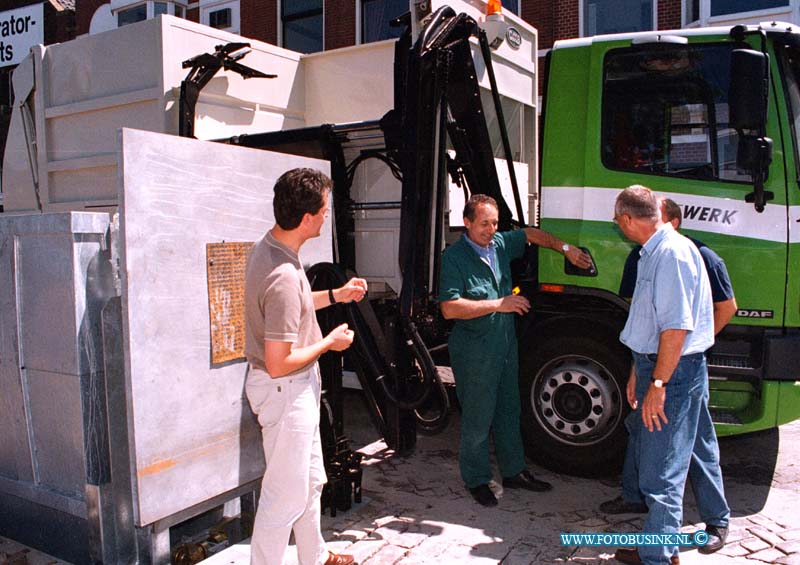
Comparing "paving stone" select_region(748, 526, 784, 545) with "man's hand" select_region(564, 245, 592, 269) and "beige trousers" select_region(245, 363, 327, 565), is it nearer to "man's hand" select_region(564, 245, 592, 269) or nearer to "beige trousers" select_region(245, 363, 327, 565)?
"man's hand" select_region(564, 245, 592, 269)

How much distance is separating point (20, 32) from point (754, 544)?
22582 mm

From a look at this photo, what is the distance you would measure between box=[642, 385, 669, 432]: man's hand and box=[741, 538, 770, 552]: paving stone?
1033 millimetres

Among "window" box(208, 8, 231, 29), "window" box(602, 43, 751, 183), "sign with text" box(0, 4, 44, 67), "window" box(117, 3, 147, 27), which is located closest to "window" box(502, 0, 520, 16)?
"window" box(208, 8, 231, 29)

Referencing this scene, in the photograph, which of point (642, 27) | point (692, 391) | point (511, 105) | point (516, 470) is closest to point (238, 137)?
point (511, 105)

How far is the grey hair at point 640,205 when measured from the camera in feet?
11.1

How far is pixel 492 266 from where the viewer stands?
4.43 metres

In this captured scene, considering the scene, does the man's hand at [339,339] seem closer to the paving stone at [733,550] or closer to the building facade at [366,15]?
the paving stone at [733,550]

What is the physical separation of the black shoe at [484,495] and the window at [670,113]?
210 centimetres

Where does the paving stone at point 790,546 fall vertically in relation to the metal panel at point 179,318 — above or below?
below

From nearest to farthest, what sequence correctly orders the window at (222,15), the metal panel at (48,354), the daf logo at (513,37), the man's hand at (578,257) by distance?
1. the metal panel at (48,354)
2. the man's hand at (578,257)
3. the daf logo at (513,37)
4. the window at (222,15)

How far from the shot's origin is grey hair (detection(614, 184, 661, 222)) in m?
3.38

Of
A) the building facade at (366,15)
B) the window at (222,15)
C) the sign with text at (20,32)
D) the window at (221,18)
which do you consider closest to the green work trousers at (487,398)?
the building facade at (366,15)

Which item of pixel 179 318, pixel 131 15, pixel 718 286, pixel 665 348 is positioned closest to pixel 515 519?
pixel 665 348

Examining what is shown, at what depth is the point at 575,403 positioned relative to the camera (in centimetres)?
466
